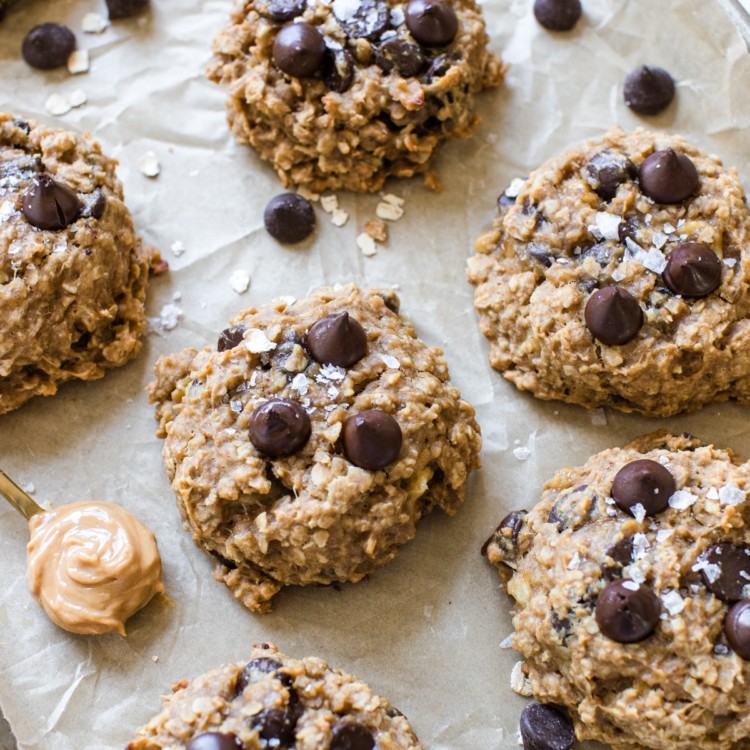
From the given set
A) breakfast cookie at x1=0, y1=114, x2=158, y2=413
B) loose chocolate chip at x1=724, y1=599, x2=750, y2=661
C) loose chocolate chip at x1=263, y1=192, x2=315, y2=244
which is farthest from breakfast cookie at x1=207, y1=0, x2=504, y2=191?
loose chocolate chip at x1=724, y1=599, x2=750, y2=661

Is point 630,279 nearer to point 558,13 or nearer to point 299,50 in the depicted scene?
point 558,13

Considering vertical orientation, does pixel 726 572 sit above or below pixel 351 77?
below

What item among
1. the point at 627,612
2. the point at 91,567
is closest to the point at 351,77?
the point at 91,567

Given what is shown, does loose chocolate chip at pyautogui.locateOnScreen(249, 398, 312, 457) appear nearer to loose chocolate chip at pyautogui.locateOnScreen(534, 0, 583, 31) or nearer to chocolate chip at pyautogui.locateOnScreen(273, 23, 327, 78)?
chocolate chip at pyautogui.locateOnScreen(273, 23, 327, 78)

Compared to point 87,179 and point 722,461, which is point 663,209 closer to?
point 722,461

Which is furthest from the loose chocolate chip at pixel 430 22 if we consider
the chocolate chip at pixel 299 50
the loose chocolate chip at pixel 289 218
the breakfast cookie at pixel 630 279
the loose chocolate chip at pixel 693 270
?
the loose chocolate chip at pixel 693 270

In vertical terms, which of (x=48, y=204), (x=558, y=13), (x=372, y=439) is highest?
(x=48, y=204)
